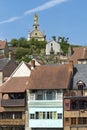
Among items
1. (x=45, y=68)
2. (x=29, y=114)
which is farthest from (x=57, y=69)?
(x=29, y=114)

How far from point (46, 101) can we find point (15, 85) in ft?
21.4

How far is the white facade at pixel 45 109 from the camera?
237 ft

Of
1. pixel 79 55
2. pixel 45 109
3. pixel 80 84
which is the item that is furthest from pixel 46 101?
pixel 79 55

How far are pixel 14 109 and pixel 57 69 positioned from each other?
31.4 ft

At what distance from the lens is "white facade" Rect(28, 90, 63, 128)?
237 feet

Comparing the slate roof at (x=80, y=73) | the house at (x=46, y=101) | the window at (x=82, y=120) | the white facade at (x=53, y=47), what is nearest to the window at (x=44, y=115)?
the house at (x=46, y=101)

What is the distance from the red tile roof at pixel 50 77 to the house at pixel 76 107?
1684 mm

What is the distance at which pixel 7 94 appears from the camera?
7662 cm

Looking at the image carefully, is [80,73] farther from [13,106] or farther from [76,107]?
[13,106]

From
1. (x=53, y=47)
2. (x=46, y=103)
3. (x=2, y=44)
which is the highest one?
(x=2, y=44)

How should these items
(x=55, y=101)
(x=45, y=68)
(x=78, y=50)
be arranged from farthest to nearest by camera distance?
(x=78, y=50)
(x=45, y=68)
(x=55, y=101)

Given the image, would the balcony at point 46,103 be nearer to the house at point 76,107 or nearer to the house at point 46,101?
the house at point 46,101

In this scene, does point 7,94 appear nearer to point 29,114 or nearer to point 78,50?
point 29,114

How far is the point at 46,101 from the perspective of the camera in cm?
7306
